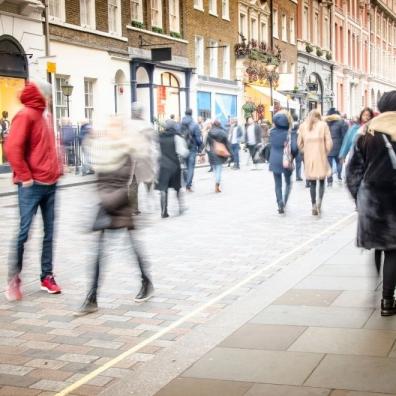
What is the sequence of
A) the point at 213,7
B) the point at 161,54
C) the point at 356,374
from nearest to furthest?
the point at 356,374 < the point at 161,54 < the point at 213,7

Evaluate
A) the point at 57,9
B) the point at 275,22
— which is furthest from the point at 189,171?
the point at 275,22

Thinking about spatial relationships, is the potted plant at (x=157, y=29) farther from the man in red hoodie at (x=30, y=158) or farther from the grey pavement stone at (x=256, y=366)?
the grey pavement stone at (x=256, y=366)

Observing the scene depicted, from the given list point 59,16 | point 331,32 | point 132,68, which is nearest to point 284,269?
point 59,16

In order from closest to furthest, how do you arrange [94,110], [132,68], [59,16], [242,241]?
[242,241], [59,16], [94,110], [132,68]

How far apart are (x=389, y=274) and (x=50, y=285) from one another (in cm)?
282

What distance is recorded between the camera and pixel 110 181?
574 centimetres

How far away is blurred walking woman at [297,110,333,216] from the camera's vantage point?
37.8 ft

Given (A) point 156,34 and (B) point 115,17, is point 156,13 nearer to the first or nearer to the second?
(A) point 156,34

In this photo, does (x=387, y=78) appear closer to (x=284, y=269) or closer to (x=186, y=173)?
(x=186, y=173)

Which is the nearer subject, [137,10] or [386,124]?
[386,124]

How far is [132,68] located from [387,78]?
175ft

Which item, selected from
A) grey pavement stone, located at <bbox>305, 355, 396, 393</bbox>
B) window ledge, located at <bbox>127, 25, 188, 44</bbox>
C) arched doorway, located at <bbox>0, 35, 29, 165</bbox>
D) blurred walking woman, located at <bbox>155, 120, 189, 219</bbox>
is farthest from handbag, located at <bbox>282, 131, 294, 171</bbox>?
window ledge, located at <bbox>127, 25, 188, 44</bbox>

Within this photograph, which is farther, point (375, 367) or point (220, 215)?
point (220, 215)

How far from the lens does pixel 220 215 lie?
11.9 metres
